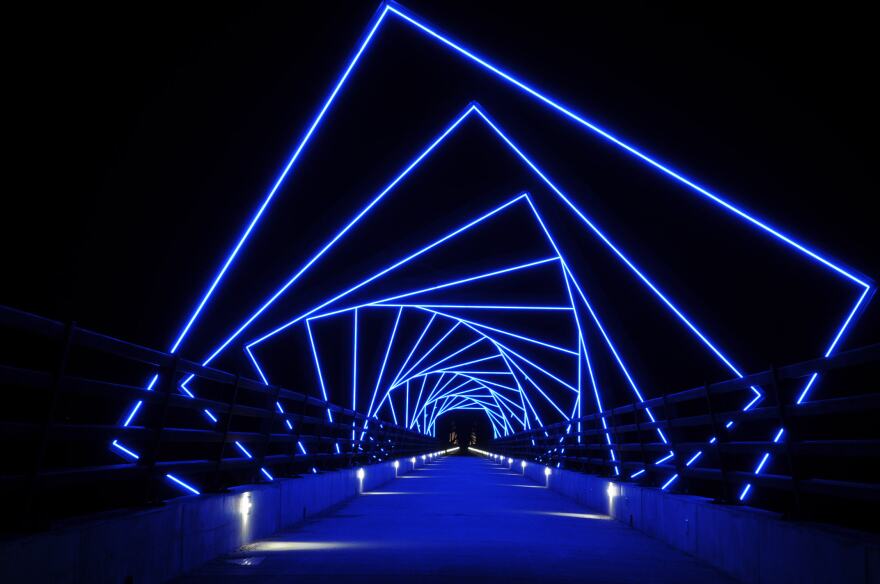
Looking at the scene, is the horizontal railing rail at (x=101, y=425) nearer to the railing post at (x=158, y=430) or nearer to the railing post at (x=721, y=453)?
the railing post at (x=158, y=430)

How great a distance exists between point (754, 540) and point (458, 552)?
3111 mm

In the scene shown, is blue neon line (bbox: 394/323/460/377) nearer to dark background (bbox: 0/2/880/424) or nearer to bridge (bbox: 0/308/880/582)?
bridge (bbox: 0/308/880/582)

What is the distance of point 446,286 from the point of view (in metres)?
24.9

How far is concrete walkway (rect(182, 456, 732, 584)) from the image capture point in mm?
7609

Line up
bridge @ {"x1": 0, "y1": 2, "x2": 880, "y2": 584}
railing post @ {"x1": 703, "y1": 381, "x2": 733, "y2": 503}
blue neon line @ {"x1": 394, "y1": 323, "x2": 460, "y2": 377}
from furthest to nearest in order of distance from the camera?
blue neon line @ {"x1": 394, "y1": 323, "x2": 460, "y2": 377}, railing post @ {"x1": 703, "y1": 381, "x2": 733, "y2": 503}, bridge @ {"x1": 0, "y1": 2, "x2": 880, "y2": 584}

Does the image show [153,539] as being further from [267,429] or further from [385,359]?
[385,359]

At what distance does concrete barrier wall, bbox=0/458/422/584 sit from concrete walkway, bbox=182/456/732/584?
0.24 m

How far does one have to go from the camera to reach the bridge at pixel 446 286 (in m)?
6.60

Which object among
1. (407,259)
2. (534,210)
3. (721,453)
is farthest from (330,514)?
(534,210)

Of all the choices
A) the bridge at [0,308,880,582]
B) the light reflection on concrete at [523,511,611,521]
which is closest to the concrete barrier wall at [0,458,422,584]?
the bridge at [0,308,880,582]

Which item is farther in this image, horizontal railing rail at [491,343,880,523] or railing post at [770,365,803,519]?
railing post at [770,365,803,519]

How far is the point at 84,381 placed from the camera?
601cm

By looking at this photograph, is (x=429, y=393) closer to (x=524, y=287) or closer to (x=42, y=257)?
(x=524, y=287)

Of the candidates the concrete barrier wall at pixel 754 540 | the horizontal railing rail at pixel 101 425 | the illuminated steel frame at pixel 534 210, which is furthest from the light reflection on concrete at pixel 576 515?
the horizontal railing rail at pixel 101 425
